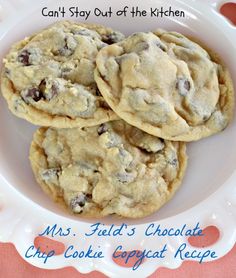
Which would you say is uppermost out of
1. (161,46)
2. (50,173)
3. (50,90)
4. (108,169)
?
(161,46)

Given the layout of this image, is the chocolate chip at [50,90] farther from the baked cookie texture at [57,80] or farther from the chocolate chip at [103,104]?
the chocolate chip at [103,104]

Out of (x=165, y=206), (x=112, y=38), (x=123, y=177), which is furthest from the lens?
(x=112, y=38)

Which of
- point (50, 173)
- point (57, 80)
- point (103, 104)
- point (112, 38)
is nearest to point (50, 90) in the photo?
point (57, 80)

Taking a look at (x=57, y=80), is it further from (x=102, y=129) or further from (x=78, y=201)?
(x=78, y=201)

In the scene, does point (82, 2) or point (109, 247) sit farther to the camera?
point (82, 2)

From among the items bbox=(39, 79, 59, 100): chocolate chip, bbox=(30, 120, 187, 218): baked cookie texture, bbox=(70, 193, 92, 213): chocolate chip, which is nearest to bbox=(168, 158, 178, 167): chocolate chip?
bbox=(30, 120, 187, 218): baked cookie texture

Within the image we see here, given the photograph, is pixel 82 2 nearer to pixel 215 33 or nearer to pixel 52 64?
pixel 52 64

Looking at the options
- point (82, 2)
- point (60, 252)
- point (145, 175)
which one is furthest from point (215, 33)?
point (60, 252)
